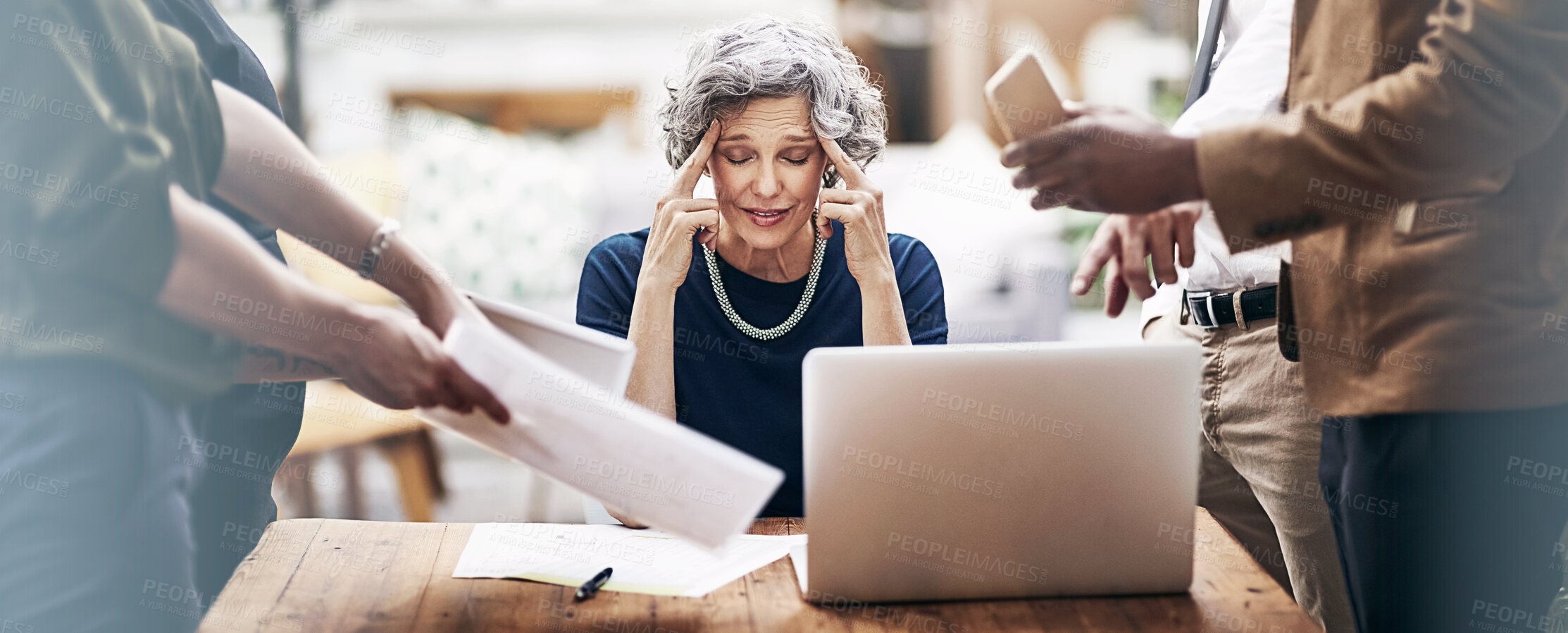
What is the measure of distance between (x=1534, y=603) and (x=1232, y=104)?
2.08ft

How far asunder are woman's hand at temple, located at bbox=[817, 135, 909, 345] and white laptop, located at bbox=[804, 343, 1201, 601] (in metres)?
0.49

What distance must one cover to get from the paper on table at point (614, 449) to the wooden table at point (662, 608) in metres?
0.17

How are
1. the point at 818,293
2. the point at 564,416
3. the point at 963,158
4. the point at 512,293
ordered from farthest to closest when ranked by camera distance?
the point at 963,158 < the point at 512,293 < the point at 818,293 < the point at 564,416

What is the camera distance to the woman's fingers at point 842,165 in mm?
1420

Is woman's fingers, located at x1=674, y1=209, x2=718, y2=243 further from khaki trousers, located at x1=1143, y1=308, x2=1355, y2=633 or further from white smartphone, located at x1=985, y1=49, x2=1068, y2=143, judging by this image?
khaki trousers, located at x1=1143, y1=308, x2=1355, y2=633

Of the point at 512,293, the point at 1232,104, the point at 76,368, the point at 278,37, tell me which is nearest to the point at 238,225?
the point at 76,368

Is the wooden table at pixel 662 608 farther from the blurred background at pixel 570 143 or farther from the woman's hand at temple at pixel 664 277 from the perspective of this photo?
the blurred background at pixel 570 143

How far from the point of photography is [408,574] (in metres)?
1.06

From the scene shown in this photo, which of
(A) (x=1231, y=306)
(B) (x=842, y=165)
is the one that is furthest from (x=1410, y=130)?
(B) (x=842, y=165)

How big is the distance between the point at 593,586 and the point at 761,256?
702 mm

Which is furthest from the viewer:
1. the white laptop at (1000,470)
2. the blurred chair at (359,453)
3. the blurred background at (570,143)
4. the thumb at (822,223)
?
the blurred background at (570,143)

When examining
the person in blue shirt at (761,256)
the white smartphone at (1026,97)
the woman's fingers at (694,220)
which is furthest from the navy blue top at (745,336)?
the white smartphone at (1026,97)

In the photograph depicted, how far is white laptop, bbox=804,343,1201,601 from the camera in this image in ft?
3.03

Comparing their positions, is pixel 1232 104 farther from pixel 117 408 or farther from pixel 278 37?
pixel 278 37
